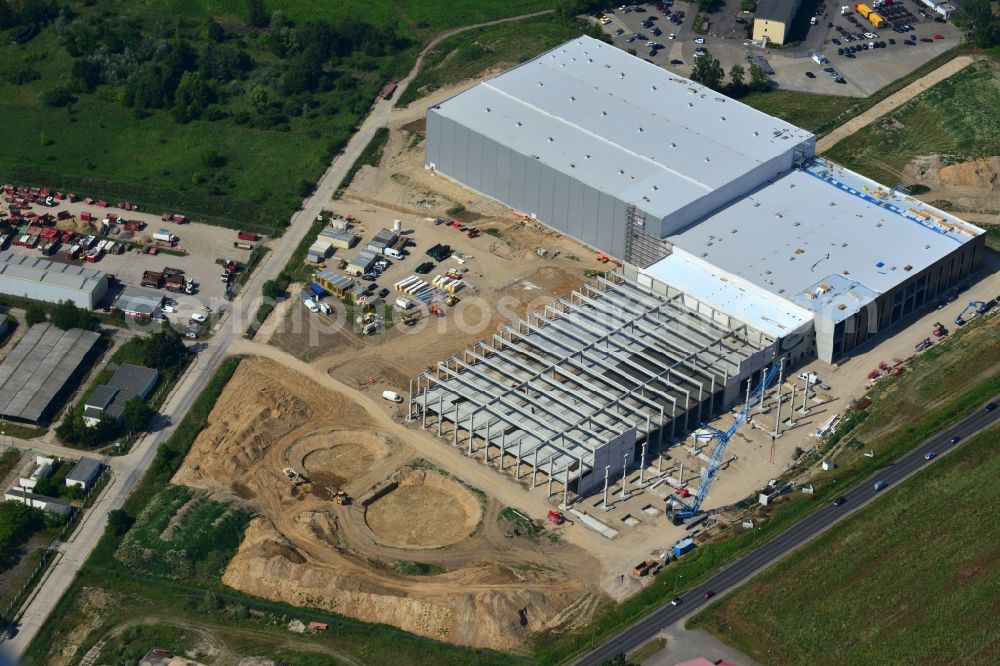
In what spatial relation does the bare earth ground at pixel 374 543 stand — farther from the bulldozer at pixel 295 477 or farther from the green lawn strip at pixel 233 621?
the green lawn strip at pixel 233 621

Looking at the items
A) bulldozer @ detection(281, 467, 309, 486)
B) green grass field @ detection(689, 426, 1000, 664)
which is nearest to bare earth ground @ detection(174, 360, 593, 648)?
bulldozer @ detection(281, 467, 309, 486)

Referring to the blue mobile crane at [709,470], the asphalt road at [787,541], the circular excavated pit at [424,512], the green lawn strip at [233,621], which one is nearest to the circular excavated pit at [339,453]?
the circular excavated pit at [424,512]

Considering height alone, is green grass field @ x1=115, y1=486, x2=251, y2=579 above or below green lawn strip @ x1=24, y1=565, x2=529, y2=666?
above

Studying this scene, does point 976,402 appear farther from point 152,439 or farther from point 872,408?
point 152,439

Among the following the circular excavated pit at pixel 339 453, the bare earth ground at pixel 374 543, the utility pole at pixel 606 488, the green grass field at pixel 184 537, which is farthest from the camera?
the circular excavated pit at pixel 339 453

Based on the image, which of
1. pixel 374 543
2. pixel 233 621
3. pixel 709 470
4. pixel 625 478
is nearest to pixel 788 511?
pixel 709 470

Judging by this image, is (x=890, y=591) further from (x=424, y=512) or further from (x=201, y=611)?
(x=201, y=611)

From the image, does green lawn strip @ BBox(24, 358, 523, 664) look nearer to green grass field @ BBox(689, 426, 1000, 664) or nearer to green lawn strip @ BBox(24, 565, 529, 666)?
green lawn strip @ BBox(24, 565, 529, 666)
